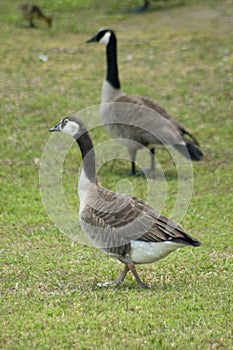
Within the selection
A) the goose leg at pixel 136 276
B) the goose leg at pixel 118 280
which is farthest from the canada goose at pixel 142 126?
the goose leg at pixel 136 276

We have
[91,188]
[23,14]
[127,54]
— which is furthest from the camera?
[23,14]

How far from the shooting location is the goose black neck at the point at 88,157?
7008 mm

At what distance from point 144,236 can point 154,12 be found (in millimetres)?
15532

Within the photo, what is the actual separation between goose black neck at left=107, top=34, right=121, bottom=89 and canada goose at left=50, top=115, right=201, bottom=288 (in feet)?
17.9

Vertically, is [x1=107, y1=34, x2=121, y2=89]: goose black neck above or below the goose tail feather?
above

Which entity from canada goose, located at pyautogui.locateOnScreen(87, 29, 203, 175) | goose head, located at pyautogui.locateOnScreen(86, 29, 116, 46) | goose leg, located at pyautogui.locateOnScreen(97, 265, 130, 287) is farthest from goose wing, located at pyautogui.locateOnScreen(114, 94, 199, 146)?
goose leg, located at pyautogui.locateOnScreen(97, 265, 130, 287)

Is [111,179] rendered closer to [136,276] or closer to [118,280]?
[118,280]

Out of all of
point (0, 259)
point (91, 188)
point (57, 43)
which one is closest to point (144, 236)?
point (91, 188)

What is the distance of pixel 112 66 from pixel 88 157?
5603 millimetres

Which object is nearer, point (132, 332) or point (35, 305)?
point (132, 332)

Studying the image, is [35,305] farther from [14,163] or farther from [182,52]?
[182,52]

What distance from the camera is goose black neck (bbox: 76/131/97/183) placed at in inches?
276

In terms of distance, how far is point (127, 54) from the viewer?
17.2 metres

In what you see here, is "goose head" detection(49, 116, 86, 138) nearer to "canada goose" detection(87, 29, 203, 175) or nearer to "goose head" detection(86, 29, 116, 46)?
"canada goose" detection(87, 29, 203, 175)
